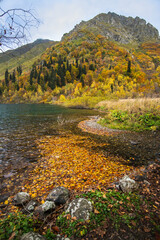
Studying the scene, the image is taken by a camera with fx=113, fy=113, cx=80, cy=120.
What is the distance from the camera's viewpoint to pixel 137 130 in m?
12.1

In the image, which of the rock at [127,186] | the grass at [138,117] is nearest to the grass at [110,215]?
the rock at [127,186]

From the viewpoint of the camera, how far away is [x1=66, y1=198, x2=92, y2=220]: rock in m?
2.81

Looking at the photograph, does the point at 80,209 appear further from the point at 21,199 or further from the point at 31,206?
the point at 21,199

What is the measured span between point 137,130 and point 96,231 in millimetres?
11289

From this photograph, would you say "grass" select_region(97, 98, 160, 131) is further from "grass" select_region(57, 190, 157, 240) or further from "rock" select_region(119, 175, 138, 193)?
"grass" select_region(57, 190, 157, 240)

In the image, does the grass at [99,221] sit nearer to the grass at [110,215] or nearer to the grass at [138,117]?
the grass at [110,215]

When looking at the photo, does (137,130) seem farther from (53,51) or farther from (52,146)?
(53,51)

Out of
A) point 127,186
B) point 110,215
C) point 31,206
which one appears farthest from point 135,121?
point 31,206

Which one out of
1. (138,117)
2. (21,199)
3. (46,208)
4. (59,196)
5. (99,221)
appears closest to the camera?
(99,221)

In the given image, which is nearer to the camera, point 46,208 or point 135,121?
point 46,208

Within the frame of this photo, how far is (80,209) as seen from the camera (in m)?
2.92

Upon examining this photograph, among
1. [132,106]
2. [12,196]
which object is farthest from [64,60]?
[12,196]

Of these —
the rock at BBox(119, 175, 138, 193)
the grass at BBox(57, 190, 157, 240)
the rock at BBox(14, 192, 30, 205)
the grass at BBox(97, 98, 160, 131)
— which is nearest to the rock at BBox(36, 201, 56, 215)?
the grass at BBox(57, 190, 157, 240)

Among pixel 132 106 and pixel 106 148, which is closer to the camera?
pixel 106 148
